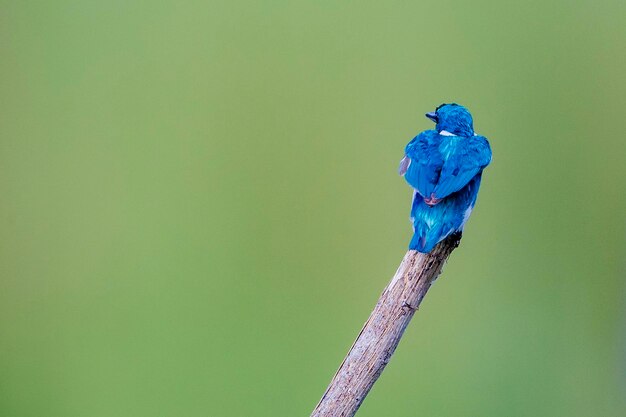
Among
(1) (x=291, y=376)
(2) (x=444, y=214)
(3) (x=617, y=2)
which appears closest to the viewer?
(2) (x=444, y=214)

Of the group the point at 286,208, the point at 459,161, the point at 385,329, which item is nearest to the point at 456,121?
the point at 459,161

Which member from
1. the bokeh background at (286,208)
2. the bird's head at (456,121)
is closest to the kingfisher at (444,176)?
the bird's head at (456,121)

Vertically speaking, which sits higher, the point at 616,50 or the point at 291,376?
the point at 616,50

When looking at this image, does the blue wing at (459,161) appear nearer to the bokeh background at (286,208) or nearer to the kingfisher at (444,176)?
the kingfisher at (444,176)

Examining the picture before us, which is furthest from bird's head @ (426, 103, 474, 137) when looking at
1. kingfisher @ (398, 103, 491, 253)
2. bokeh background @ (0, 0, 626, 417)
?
bokeh background @ (0, 0, 626, 417)

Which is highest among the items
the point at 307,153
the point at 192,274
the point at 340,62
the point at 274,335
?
the point at 340,62

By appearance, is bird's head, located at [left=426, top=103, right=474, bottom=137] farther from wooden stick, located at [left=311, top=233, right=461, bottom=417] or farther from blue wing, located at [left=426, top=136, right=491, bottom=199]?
wooden stick, located at [left=311, top=233, right=461, bottom=417]

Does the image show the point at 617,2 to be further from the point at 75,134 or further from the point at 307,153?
the point at 75,134

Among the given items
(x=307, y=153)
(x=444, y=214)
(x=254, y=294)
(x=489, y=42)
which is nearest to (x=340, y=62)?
(x=307, y=153)
